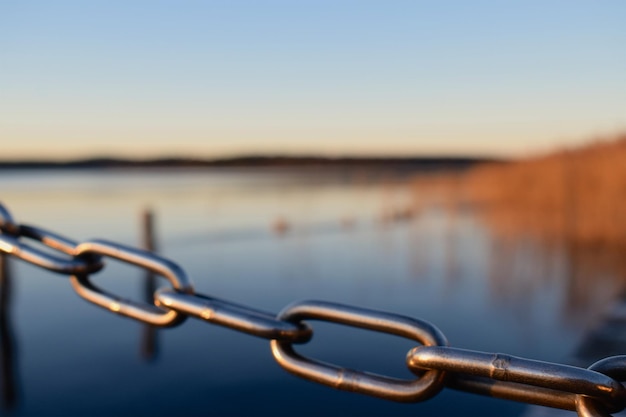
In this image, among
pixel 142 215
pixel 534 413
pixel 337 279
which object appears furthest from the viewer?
pixel 337 279

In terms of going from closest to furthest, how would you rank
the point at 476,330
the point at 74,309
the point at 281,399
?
1. the point at 281,399
2. the point at 476,330
3. the point at 74,309

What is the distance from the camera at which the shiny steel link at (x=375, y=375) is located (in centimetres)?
81

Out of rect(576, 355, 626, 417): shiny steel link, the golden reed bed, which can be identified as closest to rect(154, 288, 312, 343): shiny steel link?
rect(576, 355, 626, 417): shiny steel link

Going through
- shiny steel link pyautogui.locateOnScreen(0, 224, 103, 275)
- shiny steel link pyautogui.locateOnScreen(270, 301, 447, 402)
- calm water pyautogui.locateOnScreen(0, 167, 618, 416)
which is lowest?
calm water pyautogui.locateOnScreen(0, 167, 618, 416)

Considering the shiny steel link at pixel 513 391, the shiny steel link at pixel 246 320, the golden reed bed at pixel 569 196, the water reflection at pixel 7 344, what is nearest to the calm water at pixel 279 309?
the water reflection at pixel 7 344

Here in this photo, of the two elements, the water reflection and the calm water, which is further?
the water reflection

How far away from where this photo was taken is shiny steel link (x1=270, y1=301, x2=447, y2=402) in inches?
31.8

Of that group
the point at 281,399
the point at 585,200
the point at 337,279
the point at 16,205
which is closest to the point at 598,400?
the point at 281,399

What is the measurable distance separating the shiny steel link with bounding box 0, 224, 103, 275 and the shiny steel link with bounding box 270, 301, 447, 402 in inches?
20.0

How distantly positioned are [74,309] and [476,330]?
449 cm

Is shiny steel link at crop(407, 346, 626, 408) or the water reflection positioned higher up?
shiny steel link at crop(407, 346, 626, 408)

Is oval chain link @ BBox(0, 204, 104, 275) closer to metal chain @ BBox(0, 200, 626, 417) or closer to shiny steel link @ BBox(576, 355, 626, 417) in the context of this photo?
metal chain @ BBox(0, 200, 626, 417)

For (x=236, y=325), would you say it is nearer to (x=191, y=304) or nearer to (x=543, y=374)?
(x=191, y=304)

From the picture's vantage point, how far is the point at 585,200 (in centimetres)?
1133
